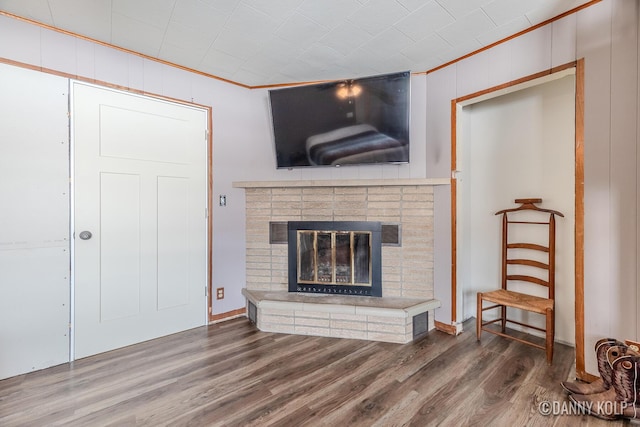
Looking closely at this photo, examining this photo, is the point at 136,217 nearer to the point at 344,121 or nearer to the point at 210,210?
the point at 210,210

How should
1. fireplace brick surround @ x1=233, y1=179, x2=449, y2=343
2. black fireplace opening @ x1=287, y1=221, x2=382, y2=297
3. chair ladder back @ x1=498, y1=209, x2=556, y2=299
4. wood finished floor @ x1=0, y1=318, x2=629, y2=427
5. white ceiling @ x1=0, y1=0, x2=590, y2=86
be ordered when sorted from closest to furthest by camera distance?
wood finished floor @ x1=0, y1=318, x2=629, y2=427 → white ceiling @ x1=0, y1=0, x2=590, y2=86 → chair ladder back @ x1=498, y1=209, x2=556, y2=299 → fireplace brick surround @ x1=233, y1=179, x2=449, y2=343 → black fireplace opening @ x1=287, y1=221, x2=382, y2=297

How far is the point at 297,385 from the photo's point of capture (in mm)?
1874

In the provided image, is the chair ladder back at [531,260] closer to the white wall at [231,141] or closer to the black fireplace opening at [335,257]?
the white wall at [231,141]

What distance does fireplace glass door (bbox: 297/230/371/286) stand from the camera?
2.86 metres

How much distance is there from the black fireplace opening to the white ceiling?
147 cm

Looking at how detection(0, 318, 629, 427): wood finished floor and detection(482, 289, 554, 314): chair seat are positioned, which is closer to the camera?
detection(0, 318, 629, 427): wood finished floor

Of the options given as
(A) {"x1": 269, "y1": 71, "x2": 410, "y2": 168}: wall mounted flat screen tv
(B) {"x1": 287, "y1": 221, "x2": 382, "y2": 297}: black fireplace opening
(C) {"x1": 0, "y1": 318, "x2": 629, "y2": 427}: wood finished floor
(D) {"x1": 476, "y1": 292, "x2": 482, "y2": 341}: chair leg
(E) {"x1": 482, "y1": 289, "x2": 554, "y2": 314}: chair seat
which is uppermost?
(A) {"x1": 269, "y1": 71, "x2": 410, "y2": 168}: wall mounted flat screen tv

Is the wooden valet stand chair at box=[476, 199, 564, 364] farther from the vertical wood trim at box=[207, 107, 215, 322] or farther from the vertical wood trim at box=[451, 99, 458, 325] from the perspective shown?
the vertical wood trim at box=[207, 107, 215, 322]

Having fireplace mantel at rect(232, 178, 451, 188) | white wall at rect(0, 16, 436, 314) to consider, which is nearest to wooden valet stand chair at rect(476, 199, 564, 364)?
fireplace mantel at rect(232, 178, 451, 188)

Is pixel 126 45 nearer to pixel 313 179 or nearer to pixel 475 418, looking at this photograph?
pixel 313 179

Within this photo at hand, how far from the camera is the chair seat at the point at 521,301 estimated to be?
7.11ft

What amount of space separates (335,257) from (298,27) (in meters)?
1.96

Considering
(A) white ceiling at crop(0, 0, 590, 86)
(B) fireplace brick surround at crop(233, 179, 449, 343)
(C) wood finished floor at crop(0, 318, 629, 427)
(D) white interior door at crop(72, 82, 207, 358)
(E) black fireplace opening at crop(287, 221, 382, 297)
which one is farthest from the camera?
(E) black fireplace opening at crop(287, 221, 382, 297)

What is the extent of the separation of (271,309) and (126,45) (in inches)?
96.7
